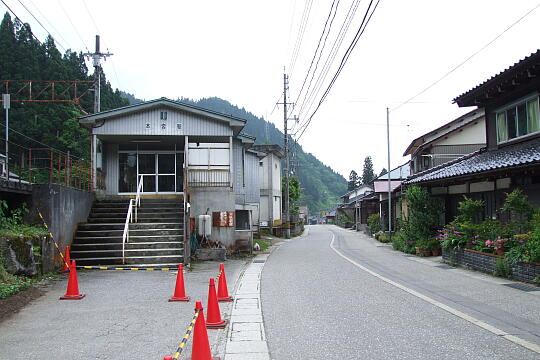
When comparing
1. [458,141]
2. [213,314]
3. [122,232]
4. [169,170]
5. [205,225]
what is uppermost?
[458,141]

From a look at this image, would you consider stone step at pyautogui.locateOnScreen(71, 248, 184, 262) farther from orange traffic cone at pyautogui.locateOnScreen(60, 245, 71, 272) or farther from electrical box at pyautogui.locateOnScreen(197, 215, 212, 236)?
electrical box at pyautogui.locateOnScreen(197, 215, 212, 236)

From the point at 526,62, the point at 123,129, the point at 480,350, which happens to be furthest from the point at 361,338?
the point at 123,129

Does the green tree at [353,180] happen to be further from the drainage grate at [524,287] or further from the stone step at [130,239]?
the drainage grate at [524,287]

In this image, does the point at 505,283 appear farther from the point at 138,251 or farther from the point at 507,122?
the point at 138,251

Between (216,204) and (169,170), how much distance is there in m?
4.49

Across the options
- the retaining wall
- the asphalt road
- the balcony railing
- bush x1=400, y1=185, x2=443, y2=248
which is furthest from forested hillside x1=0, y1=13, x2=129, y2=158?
the asphalt road

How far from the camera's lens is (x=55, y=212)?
13547mm

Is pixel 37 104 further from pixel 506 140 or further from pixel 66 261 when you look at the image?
pixel 506 140

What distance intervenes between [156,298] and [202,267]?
5421mm

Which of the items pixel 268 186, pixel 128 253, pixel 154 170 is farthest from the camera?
pixel 268 186

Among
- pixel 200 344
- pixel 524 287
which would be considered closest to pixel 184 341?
pixel 200 344

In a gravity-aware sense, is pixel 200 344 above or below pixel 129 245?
below

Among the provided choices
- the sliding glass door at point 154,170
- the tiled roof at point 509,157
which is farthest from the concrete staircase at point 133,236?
the tiled roof at point 509,157

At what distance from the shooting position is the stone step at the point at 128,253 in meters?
14.4
